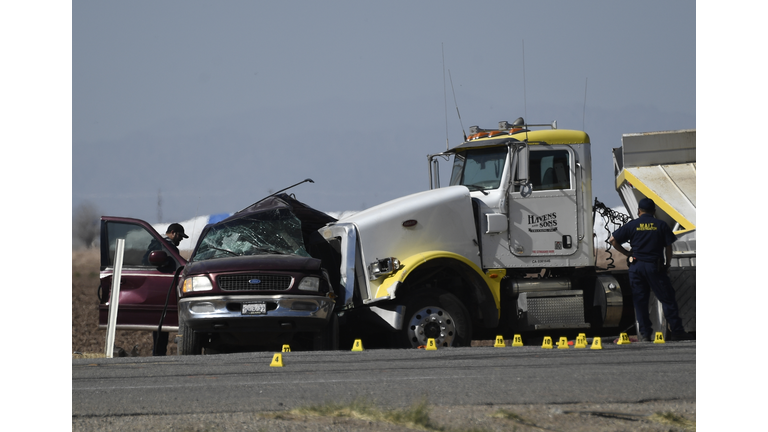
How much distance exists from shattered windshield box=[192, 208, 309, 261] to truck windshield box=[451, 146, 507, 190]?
2.31 metres

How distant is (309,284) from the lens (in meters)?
9.57

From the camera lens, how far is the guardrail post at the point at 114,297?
1043cm

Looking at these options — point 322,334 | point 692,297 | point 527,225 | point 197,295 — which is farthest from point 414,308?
point 692,297

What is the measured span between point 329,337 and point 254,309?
3.54ft

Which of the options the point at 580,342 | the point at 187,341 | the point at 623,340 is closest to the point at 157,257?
the point at 187,341

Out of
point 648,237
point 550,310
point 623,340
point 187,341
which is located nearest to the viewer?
point 187,341

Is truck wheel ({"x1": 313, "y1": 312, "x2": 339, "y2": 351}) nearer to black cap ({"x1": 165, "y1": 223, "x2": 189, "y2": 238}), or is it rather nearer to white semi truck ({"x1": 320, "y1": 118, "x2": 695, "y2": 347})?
white semi truck ({"x1": 320, "y1": 118, "x2": 695, "y2": 347})

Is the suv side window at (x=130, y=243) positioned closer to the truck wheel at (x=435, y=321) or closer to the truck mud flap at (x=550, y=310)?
the truck wheel at (x=435, y=321)

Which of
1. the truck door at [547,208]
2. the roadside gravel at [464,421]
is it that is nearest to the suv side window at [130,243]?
the truck door at [547,208]

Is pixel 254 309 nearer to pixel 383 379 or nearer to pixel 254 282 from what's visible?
pixel 254 282

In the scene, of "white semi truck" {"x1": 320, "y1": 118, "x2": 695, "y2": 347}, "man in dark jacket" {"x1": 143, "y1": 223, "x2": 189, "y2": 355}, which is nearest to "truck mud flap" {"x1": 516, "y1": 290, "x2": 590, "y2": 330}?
"white semi truck" {"x1": 320, "y1": 118, "x2": 695, "y2": 347}

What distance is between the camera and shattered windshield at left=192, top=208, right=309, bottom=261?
10477 millimetres

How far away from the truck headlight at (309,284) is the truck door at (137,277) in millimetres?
2181

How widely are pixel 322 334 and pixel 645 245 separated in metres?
4.27
